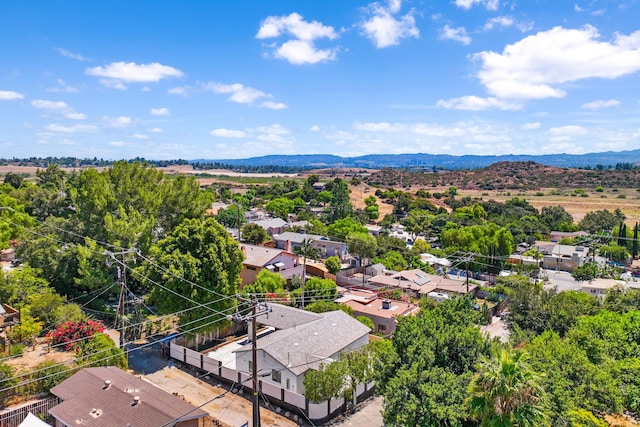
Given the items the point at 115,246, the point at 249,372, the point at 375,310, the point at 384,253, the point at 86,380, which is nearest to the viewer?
the point at 86,380

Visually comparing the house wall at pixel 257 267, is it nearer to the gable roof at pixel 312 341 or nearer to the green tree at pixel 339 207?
the gable roof at pixel 312 341

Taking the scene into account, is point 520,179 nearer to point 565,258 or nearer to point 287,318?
point 565,258

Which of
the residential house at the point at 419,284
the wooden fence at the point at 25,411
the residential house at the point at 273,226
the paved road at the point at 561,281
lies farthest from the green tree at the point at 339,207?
the wooden fence at the point at 25,411

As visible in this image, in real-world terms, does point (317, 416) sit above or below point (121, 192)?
below

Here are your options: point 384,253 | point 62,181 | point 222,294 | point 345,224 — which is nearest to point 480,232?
point 384,253

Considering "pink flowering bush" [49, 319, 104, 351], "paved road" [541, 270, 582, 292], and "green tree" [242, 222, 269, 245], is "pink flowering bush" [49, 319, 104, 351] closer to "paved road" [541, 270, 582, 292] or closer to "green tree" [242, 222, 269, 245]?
"green tree" [242, 222, 269, 245]

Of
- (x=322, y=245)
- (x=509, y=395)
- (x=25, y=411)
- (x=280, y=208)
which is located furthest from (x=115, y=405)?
(x=280, y=208)

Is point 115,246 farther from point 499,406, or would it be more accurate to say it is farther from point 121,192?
point 499,406
